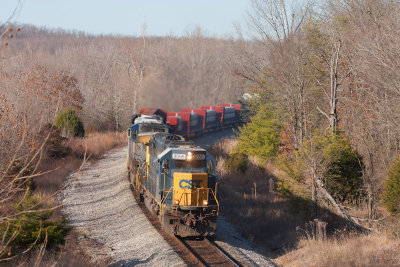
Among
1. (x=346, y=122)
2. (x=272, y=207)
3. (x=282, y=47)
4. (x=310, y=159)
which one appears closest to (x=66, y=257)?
(x=310, y=159)

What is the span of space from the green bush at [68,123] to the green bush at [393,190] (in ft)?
88.7

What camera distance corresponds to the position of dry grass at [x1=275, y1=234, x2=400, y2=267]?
11328 mm

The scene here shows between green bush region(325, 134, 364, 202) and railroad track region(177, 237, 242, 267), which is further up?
green bush region(325, 134, 364, 202)

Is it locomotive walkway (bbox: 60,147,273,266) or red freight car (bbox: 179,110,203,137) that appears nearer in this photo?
locomotive walkway (bbox: 60,147,273,266)

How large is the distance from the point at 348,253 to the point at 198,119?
2862 cm

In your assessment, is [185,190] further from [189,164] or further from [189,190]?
[189,164]

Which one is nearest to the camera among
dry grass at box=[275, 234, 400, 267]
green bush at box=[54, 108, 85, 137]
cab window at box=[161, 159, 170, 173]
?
dry grass at box=[275, 234, 400, 267]

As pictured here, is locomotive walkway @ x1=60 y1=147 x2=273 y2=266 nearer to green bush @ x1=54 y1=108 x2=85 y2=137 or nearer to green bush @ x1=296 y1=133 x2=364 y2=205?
green bush @ x1=296 y1=133 x2=364 y2=205

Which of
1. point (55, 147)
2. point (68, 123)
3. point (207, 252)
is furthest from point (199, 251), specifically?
point (68, 123)

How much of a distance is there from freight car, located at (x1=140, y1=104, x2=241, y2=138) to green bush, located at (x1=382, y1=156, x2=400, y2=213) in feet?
53.3

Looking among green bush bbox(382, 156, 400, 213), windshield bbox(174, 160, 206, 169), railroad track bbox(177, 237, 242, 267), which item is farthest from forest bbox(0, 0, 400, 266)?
windshield bbox(174, 160, 206, 169)

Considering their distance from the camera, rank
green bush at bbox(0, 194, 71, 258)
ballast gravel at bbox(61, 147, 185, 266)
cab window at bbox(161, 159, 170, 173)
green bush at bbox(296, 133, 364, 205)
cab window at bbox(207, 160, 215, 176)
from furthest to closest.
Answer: green bush at bbox(296, 133, 364, 205), cab window at bbox(207, 160, 215, 176), cab window at bbox(161, 159, 170, 173), ballast gravel at bbox(61, 147, 185, 266), green bush at bbox(0, 194, 71, 258)

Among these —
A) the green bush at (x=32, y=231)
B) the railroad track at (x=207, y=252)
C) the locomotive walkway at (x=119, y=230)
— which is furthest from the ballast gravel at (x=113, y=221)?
the green bush at (x=32, y=231)

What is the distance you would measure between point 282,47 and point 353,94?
6.09m
